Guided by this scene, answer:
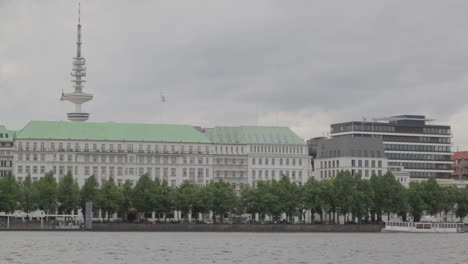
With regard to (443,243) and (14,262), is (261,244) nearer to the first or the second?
(443,243)

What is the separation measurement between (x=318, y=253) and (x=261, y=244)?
2150 centimetres

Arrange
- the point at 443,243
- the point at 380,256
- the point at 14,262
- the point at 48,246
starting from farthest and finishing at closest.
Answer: the point at 443,243, the point at 48,246, the point at 380,256, the point at 14,262

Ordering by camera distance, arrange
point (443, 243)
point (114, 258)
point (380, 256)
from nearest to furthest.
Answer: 1. point (114, 258)
2. point (380, 256)
3. point (443, 243)

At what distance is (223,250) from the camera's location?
13738 centimetres

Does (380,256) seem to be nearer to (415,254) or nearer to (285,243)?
(415,254)

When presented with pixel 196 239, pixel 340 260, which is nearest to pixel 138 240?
pixel 196 239

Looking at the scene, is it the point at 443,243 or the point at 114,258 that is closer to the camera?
the point at 114,258

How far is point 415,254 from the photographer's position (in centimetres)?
13388

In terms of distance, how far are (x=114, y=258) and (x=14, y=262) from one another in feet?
36.4

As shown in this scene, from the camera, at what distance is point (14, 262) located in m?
112

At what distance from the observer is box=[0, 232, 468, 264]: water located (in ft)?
395

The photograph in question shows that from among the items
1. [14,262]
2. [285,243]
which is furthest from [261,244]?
[14,262]

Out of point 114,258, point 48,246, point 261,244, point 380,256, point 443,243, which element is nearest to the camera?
point 114,258

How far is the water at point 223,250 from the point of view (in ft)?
395
